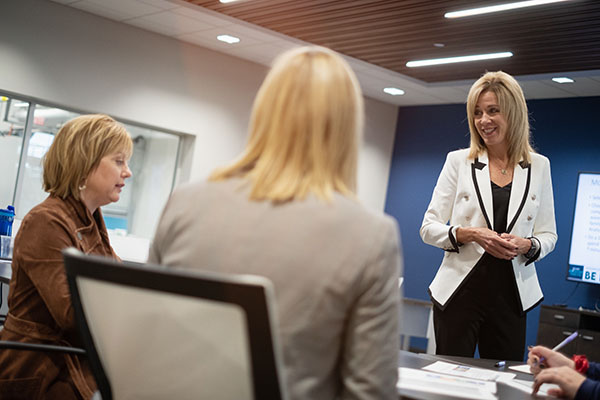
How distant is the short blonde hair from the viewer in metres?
1.99

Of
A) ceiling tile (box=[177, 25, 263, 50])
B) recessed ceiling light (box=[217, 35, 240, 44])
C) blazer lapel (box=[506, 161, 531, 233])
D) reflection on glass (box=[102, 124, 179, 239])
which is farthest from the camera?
reflection on glass (box=[102, 124, 179, 239])

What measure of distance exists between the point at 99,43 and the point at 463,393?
6.30 m

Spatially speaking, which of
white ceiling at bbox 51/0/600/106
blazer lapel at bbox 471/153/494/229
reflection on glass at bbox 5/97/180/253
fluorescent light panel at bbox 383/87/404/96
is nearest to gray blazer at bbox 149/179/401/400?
blazer lapel at bbox 471/153/494/229

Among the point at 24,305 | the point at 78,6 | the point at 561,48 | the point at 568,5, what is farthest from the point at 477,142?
the point at 78,6

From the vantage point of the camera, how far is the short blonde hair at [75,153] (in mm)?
1985

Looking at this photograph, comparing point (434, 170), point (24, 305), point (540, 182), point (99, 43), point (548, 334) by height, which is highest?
point (99, 43)

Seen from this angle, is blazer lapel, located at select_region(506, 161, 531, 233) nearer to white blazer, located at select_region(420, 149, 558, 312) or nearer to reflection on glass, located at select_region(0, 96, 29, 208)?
white blazer, located at select_region(420, 149, 558, 312)

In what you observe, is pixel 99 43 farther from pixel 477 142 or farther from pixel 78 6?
→ pixel 477 142

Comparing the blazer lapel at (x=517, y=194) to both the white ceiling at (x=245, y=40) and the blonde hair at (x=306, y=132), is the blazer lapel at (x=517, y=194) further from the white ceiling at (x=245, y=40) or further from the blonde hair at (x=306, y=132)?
the white ceiling at (x=245, y=40)

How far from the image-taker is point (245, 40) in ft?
23.2

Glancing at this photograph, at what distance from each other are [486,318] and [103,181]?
4.51 feet

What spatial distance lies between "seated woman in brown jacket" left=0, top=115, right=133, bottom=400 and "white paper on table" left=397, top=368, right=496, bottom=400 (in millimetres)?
840

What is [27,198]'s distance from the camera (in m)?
6.71

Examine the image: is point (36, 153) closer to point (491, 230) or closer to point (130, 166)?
point (130, 166)
